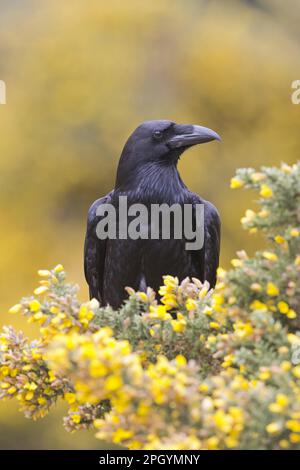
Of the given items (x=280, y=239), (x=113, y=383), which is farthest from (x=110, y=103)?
(x=113, y=383)

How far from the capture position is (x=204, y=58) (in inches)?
239

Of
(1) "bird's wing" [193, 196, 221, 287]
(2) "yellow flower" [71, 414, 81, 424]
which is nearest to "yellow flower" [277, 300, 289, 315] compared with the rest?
(2) "yellow flower" [71, 414, 81, 424]

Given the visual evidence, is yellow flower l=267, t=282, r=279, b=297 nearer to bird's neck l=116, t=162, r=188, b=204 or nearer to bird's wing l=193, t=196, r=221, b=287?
bird's neck l=116, t=162, r=188, b=204

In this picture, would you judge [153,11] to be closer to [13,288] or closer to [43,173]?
[43,173]

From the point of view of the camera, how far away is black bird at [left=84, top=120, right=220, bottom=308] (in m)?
3.65

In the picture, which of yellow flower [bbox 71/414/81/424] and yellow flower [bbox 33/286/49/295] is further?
yellow flower [bbox 71/414/81/424]

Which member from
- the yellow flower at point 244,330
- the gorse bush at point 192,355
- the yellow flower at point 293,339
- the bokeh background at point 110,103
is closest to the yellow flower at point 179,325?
the gorse bush at point 192,355

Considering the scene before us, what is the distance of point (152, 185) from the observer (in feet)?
12.1

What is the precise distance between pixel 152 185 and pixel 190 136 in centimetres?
26

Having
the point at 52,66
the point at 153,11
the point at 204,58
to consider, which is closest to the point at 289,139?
the point at 204,58

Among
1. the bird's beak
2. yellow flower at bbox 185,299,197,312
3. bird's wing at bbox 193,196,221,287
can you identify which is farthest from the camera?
bird's wing at bbox 193,196,221,287

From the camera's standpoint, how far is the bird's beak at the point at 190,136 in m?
3.59

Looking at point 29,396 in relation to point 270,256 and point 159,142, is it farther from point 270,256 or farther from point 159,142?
point 159,142

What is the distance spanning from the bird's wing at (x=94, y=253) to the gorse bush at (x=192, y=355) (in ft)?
5.15
